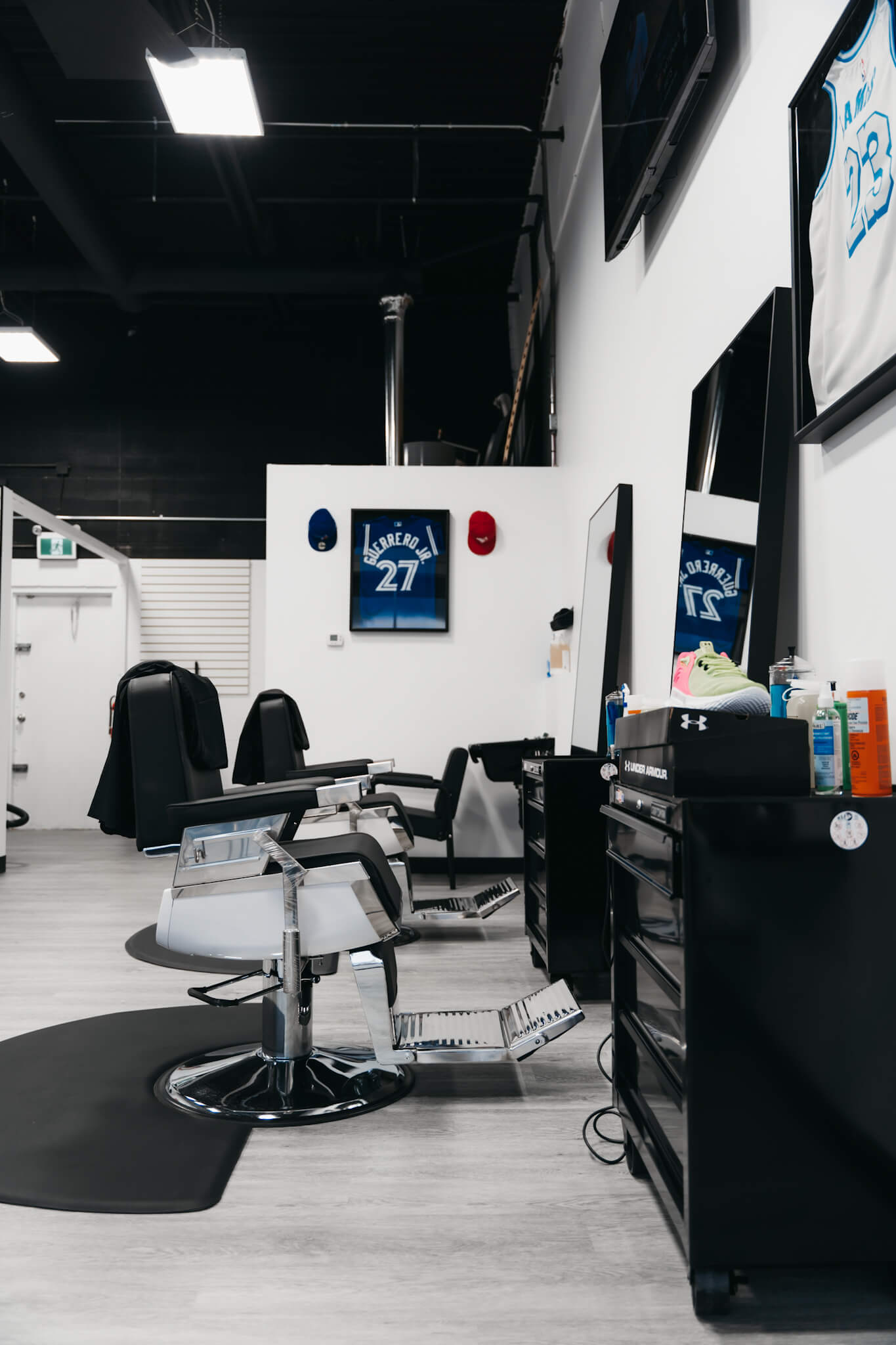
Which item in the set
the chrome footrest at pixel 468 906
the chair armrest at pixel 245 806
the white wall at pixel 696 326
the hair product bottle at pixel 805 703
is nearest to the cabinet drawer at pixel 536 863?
the chrome footrest at pixel 468 906

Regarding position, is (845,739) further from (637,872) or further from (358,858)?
(358,858)

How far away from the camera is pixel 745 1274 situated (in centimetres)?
150

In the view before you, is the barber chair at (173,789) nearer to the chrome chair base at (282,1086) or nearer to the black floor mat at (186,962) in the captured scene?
the chrome chair base at (282,1086)

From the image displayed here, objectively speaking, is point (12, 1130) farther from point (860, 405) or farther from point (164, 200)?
point (164, 200)

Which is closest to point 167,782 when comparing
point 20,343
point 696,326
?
point 696,326

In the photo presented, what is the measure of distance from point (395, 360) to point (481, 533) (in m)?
1.62

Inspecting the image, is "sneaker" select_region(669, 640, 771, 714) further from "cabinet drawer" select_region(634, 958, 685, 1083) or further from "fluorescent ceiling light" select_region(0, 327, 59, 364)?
"fluorescent ceiling light" select_region(0, 327, 59, 364)

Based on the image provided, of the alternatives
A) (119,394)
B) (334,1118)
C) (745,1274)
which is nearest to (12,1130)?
(334,1118)

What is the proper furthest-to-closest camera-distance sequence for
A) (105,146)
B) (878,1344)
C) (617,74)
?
(105,146) → (617,74) → (878,1344)

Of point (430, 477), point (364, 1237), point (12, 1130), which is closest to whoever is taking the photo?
point (364, 1237)

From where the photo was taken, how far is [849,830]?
4.42 ft

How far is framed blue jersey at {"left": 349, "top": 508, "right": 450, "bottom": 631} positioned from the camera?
5.50 m

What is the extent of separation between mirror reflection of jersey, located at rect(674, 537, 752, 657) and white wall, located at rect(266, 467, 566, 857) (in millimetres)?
2812

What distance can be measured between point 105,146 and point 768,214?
5659 mm
